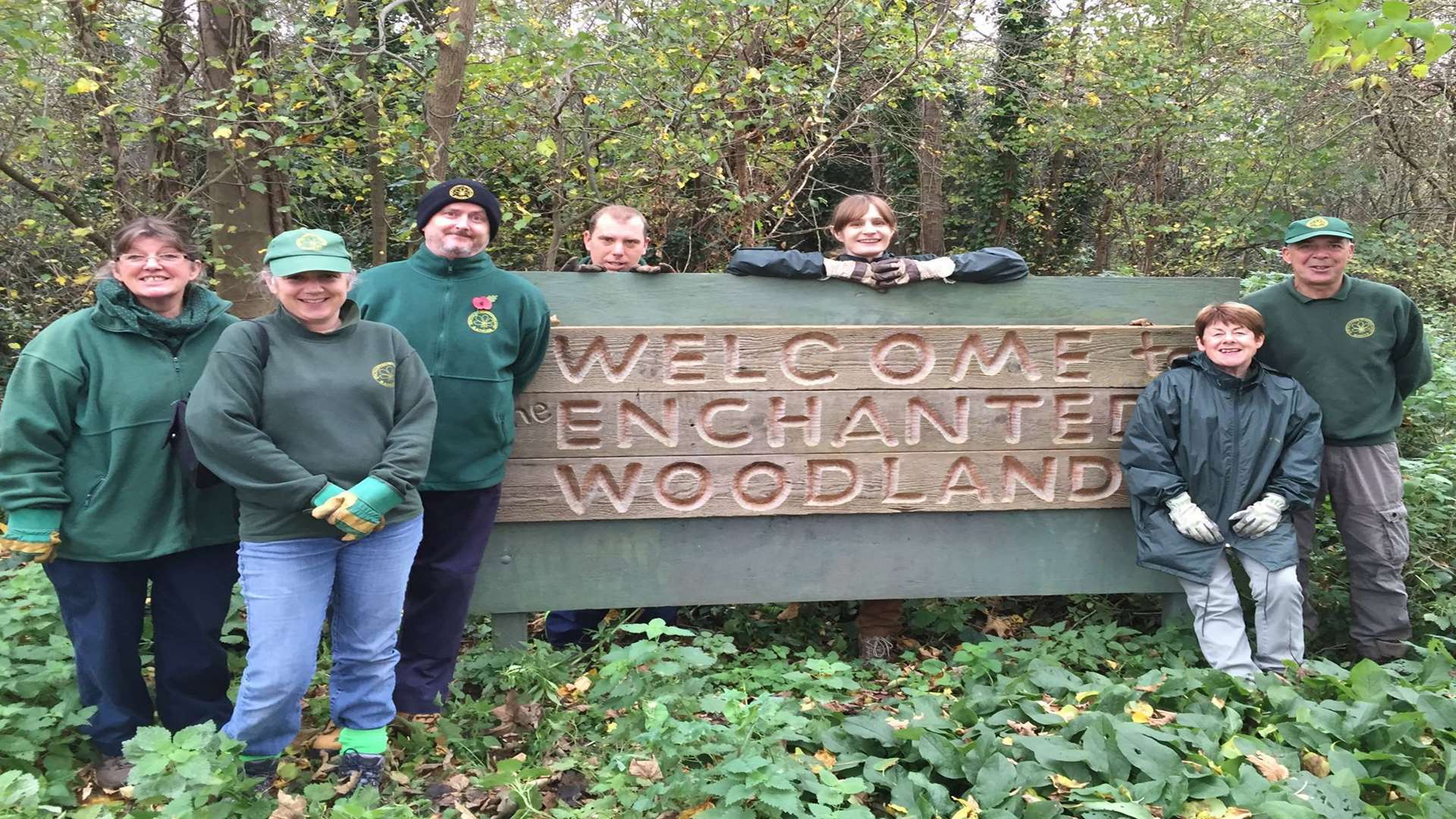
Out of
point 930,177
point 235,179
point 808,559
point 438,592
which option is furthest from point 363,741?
point 930,177

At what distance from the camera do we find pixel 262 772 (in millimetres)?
3047

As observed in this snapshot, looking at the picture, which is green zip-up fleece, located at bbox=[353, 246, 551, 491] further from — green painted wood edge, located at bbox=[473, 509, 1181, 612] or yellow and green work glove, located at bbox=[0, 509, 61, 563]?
yellow and green work glove, located at bbox=[0, 509, 61, 563]

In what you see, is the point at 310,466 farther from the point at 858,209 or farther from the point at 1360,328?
the point at 1360,328

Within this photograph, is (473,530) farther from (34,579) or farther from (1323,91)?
(1323,91)

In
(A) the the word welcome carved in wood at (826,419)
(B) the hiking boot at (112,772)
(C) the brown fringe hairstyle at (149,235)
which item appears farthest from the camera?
(A) the the word welcome carved in wood at (826,419)

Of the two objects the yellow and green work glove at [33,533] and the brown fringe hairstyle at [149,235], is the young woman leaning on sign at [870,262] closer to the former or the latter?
the brown fringe hairstyle at [149,235]

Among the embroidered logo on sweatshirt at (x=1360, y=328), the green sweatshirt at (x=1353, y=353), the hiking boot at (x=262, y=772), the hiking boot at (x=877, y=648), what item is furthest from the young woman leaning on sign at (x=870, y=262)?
the hiking boot at (x=262, y=772)

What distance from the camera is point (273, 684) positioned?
9.55 feet

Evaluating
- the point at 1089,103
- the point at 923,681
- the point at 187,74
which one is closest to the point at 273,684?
the point at 923,681

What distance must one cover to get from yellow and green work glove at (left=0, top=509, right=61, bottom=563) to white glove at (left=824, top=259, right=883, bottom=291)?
9.14 feet

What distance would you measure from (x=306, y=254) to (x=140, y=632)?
4.31 feet

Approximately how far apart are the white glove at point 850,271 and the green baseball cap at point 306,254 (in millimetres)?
1933

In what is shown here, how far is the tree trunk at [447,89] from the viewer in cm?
520

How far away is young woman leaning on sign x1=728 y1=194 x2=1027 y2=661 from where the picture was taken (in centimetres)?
412
